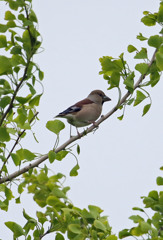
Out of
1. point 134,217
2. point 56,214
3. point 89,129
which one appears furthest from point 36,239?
point 89,129

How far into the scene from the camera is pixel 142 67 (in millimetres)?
4480


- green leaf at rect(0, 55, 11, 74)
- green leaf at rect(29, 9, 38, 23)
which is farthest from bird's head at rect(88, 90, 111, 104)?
green leaf at rect(29, 9, 38, 23)

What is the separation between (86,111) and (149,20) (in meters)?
2.91

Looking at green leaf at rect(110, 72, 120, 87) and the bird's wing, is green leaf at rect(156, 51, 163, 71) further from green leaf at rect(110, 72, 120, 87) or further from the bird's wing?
the bird's wing

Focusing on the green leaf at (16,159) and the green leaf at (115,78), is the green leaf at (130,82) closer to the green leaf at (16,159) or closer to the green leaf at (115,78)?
the green leaf at (115,78)

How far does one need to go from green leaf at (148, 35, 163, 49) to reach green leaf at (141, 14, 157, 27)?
52 centimetres

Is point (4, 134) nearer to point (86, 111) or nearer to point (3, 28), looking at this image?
point (3, 28)

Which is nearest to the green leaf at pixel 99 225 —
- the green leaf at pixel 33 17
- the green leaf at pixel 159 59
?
the green leaf at pixel 159 59

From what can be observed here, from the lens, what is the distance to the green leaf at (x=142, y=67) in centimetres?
446

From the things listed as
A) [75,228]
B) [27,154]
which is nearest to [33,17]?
[27,154]

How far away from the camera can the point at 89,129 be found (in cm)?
504

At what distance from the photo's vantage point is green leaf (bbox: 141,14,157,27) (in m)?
4.86

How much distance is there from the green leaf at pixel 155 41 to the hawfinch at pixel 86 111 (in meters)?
2.70

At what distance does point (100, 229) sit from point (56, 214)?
1.20ft
